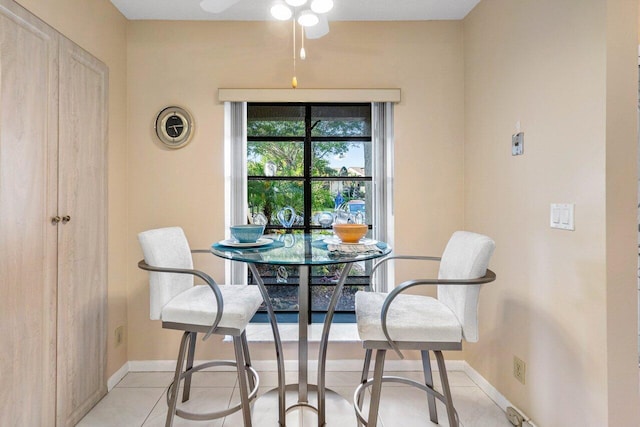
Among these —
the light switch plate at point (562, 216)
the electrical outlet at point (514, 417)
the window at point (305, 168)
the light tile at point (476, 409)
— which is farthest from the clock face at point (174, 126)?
the electrical outlet at point (514, 417)

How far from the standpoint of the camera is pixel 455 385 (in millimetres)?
2182

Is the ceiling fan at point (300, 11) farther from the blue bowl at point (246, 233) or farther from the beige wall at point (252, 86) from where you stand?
the blue bowl at point (246, 233)

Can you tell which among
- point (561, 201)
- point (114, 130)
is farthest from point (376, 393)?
point (114, 130)

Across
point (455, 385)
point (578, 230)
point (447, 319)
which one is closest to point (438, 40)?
point (578, 230)

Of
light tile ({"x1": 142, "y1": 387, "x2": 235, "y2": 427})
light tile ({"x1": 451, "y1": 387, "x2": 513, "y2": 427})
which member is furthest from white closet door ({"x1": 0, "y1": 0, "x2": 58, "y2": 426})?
light tile ({"x1": 451, "y1": 387, "x2": 513, "y2": 427})

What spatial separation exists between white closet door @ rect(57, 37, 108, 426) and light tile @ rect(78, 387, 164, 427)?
0.06 meters

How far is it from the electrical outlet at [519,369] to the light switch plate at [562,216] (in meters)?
0.80

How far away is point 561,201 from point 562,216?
7 centimetres

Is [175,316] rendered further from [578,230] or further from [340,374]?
[578,230]

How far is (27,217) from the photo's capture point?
147cm

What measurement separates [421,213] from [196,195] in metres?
1.68

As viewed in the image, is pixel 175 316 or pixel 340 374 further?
pixel 340 374

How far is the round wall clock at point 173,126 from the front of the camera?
2.34 meters

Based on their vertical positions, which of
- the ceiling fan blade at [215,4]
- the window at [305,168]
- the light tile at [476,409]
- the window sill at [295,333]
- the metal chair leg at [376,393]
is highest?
the ceiling fan blade at [215,4]
